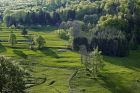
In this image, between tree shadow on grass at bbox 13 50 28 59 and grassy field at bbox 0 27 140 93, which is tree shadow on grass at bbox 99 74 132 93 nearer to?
grassy field at bbox 0 27 140 93

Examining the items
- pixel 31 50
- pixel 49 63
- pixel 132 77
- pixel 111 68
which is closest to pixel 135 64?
pixel 111 68

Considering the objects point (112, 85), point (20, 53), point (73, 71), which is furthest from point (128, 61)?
point (20, 53)

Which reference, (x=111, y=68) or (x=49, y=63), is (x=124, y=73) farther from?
(x=49, y=63)

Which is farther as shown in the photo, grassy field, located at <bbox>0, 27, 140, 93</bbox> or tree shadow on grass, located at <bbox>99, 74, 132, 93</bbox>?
grassy field, located at <bbox>0, 27, 140, 93</bbox>

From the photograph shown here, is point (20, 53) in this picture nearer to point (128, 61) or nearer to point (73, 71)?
point (73, 71)

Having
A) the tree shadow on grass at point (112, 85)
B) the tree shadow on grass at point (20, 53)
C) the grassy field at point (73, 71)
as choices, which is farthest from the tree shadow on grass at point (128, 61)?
the tree shadow on grass at point (20, 53)

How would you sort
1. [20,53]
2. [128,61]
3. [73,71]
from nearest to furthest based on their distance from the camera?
[73,71] < [128,61] < [20,53]

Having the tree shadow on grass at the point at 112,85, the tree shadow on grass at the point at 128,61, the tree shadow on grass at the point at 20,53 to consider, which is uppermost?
the tree shadow on grass at the point at 20,53

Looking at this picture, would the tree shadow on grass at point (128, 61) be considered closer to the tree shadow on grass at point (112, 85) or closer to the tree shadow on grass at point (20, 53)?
the tree shadow on grass at point (112, 85)

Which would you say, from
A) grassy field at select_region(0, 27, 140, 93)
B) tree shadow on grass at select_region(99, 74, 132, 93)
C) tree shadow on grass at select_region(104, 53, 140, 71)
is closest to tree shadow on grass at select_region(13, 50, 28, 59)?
grassy field at select_region(0, 27, 140, 93)
